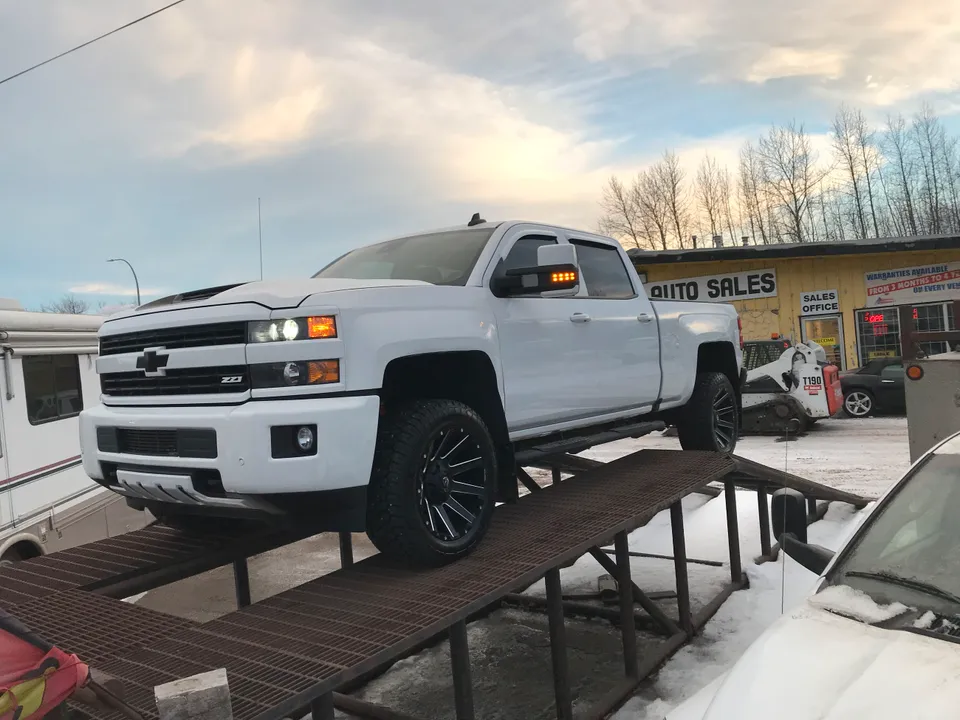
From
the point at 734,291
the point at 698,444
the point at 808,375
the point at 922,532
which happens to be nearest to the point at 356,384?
the point at 922,532

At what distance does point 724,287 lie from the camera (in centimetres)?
2114

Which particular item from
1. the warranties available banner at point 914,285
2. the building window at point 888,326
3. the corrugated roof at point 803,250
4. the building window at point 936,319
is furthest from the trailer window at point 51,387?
the building window at point 936,319

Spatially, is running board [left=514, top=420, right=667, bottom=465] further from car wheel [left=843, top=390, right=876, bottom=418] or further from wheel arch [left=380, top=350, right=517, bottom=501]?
car wheel [left=843, top=390, right=876, bottom=418]

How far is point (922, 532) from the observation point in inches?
101

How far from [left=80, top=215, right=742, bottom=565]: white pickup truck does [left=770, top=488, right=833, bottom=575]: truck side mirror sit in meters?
1.37

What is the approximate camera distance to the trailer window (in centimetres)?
658

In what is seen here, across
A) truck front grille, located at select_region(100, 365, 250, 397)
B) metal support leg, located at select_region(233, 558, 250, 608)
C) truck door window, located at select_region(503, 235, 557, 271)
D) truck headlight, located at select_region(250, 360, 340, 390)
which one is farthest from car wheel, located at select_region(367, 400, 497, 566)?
metal support leg, located at select_region(233, 558, 250, 608)

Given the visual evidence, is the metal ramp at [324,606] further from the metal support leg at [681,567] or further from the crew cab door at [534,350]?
the crew cab door at [534,350]

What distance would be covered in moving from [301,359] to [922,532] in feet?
7.82

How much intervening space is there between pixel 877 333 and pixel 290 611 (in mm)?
19794

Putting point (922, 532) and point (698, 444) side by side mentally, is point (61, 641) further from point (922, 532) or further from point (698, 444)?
point (698, 444)

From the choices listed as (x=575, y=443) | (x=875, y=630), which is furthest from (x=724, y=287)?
(x=875, y=630)

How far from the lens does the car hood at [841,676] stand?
184 centimetres

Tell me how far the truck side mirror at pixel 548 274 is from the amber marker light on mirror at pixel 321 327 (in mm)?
1186
